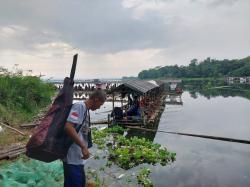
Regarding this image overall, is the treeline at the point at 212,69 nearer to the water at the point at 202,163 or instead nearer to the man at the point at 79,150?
the water at the point at 202,163

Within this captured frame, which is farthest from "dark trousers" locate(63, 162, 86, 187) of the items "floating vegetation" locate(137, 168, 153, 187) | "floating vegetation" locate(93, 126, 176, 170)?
"floating vegetation" locate(93, 126, 176, 170)

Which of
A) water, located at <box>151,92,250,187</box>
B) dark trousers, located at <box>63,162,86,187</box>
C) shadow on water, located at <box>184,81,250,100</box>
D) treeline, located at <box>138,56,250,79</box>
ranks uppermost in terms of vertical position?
treeline, located at <box>138,56,250,79</box>

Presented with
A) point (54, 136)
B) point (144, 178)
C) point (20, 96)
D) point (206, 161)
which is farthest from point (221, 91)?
point (54, 136)

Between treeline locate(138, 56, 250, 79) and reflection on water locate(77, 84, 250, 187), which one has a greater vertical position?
treeline locate(138, 56, 250, 79)

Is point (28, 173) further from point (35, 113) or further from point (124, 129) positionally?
point (35, 113)

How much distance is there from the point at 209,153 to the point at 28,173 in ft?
25.7

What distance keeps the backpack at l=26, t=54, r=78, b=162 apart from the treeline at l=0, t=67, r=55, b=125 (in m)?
11.2

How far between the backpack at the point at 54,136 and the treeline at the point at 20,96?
36.8ft

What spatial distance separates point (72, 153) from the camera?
150 inches

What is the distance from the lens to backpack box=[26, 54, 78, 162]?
368 cm

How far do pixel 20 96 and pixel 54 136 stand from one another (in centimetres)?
1604

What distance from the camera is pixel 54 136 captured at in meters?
3.69

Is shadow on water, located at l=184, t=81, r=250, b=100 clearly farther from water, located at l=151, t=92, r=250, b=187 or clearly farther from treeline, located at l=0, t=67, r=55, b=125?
water, located at l=151, t=92, r=250, b=187

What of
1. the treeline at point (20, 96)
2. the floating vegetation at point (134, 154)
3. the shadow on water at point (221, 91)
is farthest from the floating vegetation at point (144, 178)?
the shadow on water at point (221, 91)
